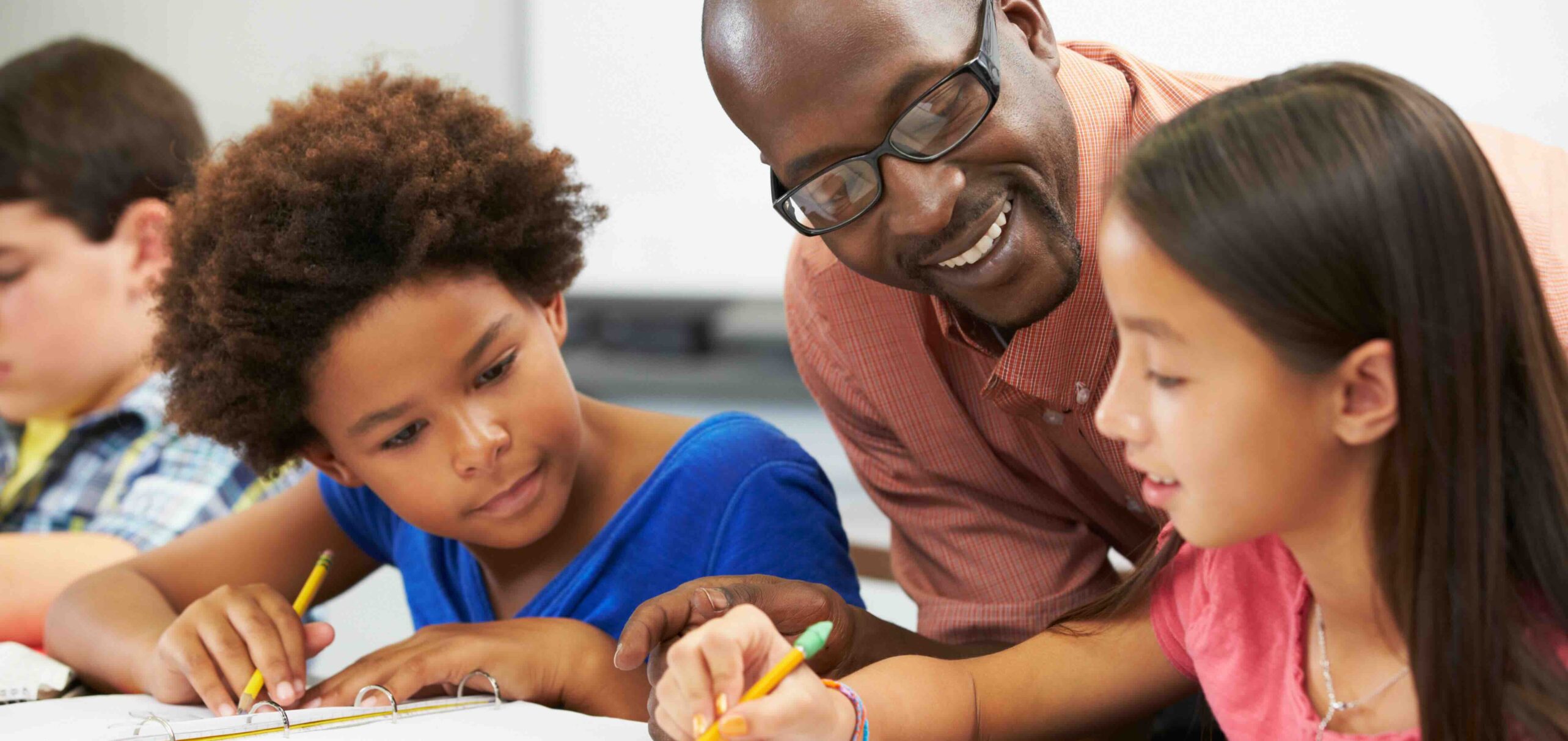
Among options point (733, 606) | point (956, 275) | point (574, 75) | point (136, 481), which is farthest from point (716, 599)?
point (574, 75)

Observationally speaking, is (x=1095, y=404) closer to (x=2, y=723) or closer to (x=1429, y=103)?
(x=1429, y=103)

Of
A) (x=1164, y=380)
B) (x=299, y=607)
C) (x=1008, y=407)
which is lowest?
(x=299, y=607)

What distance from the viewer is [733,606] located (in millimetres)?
958

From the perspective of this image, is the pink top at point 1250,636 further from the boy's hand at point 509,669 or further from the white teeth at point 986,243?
the boy's hand at point 509,669

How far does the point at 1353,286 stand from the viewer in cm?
69

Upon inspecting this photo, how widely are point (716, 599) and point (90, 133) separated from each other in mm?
1371

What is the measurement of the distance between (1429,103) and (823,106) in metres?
0.46

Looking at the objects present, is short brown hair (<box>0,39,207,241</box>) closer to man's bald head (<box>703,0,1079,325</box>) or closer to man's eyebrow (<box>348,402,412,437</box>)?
man's eyebrow (<box>348,402,412,437</box>)

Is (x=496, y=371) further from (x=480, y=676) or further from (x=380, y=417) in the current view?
(x=480, y=676)

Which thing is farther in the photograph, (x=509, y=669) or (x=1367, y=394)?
(x=509, y=669)

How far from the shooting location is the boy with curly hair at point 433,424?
1116 mm

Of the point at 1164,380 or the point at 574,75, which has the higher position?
the point at 1164,380

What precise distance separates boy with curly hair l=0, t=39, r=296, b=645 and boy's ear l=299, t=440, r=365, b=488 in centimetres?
45

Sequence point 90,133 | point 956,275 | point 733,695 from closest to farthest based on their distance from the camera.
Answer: point 733,695 → point 956,275 → point 90,133
